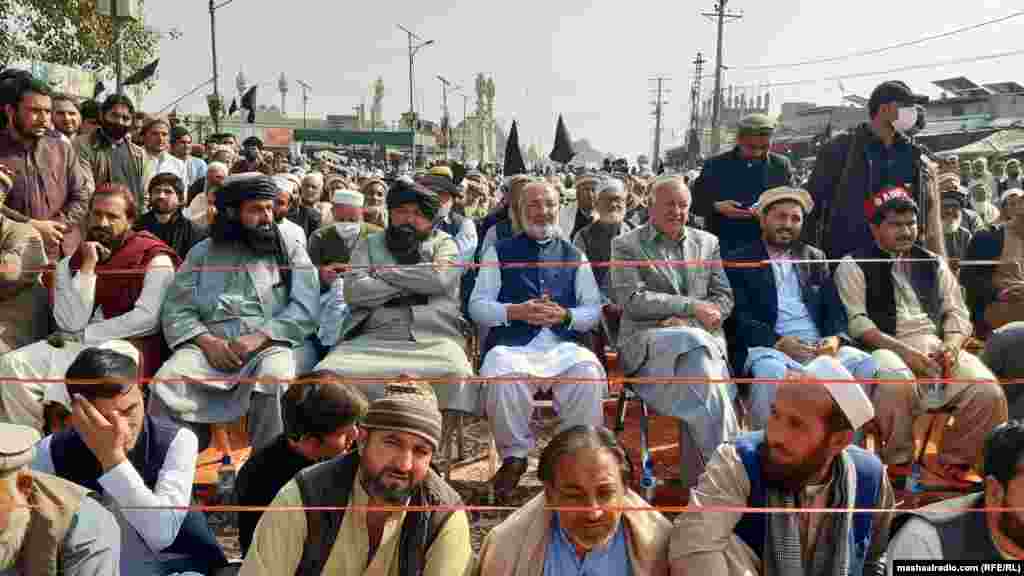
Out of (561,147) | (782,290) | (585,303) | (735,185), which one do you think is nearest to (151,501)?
(585,303)

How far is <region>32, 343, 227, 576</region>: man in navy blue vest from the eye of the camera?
2975 millimetres

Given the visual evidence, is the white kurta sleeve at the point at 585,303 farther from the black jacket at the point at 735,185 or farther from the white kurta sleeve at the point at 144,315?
the white kurta sleeve at the point at 144,315

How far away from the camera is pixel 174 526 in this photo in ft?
9.89

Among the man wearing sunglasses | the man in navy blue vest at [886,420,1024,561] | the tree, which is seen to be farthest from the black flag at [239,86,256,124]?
the man in navy blue vest at [886,420,1024,561]

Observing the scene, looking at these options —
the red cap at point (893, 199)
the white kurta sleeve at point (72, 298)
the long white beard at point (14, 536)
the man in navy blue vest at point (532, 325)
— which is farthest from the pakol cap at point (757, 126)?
the long white beard at point (14, 536)

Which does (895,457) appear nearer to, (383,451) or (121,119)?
(383,451)

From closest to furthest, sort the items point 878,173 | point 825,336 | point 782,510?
point 782,510, point 825,336, point 878,173

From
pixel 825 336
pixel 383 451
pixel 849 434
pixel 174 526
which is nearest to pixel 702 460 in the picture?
pixel 825 336

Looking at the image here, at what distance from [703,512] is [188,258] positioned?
310 centimetres

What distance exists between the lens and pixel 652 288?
4.79 meters

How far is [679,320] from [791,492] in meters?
1.87

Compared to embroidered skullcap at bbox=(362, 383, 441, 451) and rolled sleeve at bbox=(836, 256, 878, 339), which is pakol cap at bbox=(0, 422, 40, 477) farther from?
rolled sleeve at bbox=(836, 256, 878, 339)

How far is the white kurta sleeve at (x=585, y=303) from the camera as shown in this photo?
481 cm

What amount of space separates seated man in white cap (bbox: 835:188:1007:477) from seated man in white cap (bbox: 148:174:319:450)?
2754 millimetres
